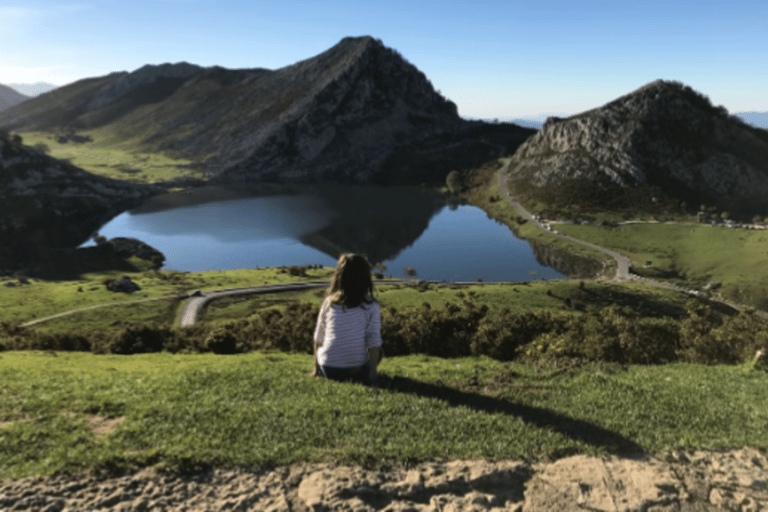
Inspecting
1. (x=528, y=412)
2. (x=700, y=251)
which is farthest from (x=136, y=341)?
(x=700, y=251)

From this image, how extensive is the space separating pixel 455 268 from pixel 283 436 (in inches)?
5585

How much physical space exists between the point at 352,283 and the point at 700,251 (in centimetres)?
15798

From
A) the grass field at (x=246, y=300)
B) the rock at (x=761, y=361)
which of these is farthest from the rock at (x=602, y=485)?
the grass field at (x=246, y=300)

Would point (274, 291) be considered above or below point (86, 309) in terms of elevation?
above

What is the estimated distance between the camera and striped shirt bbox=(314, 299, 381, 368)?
13.4 meters

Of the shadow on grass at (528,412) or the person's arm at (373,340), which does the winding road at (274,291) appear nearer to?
the shadow on grass at (528,412)

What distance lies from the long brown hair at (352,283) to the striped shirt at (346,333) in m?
0.20

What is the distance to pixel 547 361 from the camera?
19.7 metres

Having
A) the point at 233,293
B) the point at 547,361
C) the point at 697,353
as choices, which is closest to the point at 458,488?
the point at 547,361

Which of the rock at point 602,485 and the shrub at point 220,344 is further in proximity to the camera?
the shrub at point 220,344

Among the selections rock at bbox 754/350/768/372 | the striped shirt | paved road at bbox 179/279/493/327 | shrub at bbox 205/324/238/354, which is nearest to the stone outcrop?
paved road at bbox 179/279/493/327

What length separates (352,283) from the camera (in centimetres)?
1327

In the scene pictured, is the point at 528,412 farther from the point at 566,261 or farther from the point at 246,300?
the point at 566,261

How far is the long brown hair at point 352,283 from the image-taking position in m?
13.3
